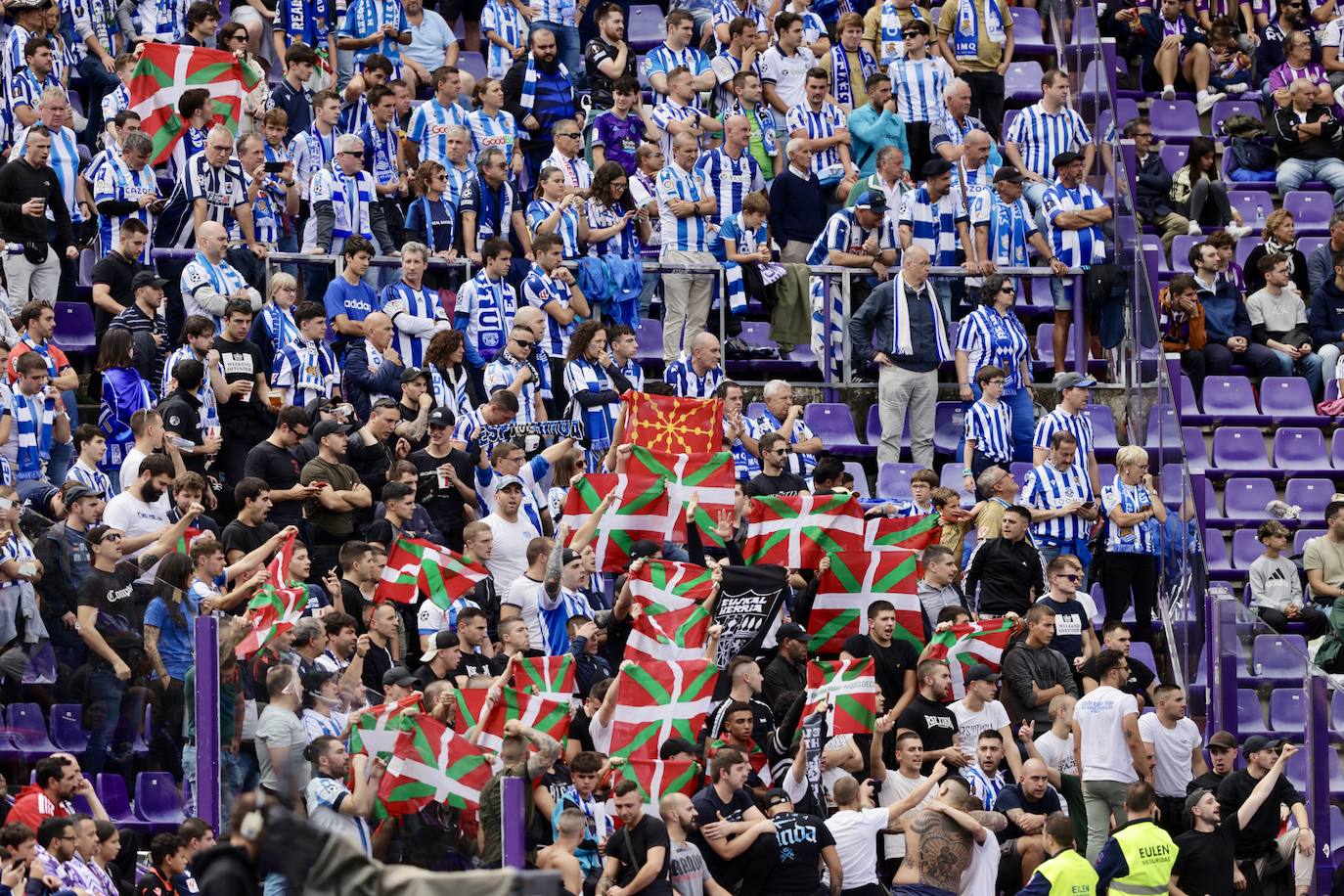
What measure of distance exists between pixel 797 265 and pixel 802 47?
3.01 metres

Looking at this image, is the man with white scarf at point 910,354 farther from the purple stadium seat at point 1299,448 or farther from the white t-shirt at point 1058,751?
the white t-shirt at point 1058,751

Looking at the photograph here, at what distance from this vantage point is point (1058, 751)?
16031 millimetres

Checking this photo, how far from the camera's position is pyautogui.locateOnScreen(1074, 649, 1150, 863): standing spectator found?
51.5 feet

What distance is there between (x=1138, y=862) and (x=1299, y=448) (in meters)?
6.96

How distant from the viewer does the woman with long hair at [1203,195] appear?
22516mm

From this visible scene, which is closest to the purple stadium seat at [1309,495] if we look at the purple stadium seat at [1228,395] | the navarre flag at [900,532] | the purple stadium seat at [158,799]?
the purple stadium seat at [1228,395]

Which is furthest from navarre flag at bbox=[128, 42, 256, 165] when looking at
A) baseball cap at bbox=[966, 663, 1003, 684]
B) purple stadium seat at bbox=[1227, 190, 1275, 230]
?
purple stadium seat at bbox=[1227, 190, 1275, 230]

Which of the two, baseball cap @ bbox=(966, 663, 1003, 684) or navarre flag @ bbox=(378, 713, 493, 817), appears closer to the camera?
navarre flag @ bbox=(378, 713, 493, 817)

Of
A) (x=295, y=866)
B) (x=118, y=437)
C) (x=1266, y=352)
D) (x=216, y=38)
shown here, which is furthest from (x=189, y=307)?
(x=295, y=866)

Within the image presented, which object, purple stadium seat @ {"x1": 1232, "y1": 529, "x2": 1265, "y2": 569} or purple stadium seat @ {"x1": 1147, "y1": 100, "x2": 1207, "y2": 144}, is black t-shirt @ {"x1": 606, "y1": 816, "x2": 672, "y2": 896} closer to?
purple stadium seat @ {"x1": 1232, "y1": 529, "x2": 1265, "y2": 569}

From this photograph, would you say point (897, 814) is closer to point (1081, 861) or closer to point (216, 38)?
point (1081, 861)

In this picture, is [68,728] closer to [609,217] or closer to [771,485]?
[771,485]

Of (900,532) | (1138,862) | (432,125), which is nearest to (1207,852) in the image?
(1138,862)

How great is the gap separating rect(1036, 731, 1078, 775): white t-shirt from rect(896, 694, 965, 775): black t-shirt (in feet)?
2.40
